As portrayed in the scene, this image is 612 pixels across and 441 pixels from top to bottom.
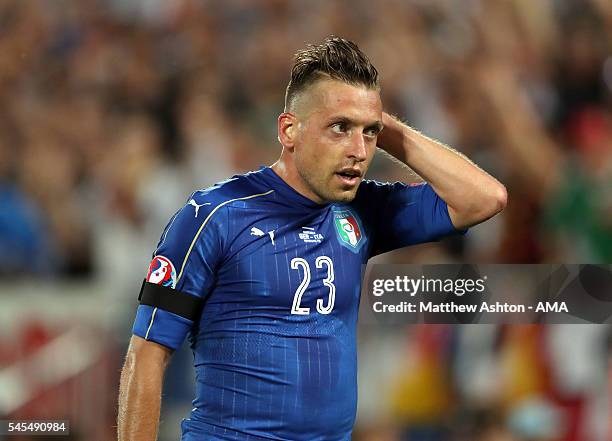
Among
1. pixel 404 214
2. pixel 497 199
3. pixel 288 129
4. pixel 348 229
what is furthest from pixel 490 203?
pixel 288 129

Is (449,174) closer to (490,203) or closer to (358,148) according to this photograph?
(490,203)

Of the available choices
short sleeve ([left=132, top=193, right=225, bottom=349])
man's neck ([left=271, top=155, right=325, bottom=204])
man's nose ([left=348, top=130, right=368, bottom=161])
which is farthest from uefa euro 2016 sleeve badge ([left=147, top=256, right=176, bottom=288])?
man's nose ([left=348, top=130, right=368, bottom=161])

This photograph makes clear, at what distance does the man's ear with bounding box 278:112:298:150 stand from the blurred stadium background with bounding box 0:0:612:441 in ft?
7.62

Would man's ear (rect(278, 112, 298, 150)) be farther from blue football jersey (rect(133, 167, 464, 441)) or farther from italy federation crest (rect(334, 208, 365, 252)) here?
italy federation crest (rect(334, 208, 365, 252))

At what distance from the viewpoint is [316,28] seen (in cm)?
577

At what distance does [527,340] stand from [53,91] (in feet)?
10.9

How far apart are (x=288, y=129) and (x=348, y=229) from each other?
0.37 m

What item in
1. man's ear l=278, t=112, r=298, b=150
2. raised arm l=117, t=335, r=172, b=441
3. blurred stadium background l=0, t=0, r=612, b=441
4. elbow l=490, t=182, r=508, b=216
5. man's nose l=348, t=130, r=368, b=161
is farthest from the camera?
blurred stadium background l=0, t=0, r=612, b=441

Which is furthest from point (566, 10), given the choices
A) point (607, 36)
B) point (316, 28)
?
point (316, 28)

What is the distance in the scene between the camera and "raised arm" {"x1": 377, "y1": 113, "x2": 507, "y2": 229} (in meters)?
2.94

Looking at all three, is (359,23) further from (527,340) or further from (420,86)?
(527,340)

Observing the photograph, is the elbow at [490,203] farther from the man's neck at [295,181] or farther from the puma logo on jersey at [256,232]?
the puma logo on jersey at [256,232]

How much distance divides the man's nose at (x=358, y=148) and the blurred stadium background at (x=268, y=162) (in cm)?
243

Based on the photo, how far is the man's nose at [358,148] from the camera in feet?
8.90
